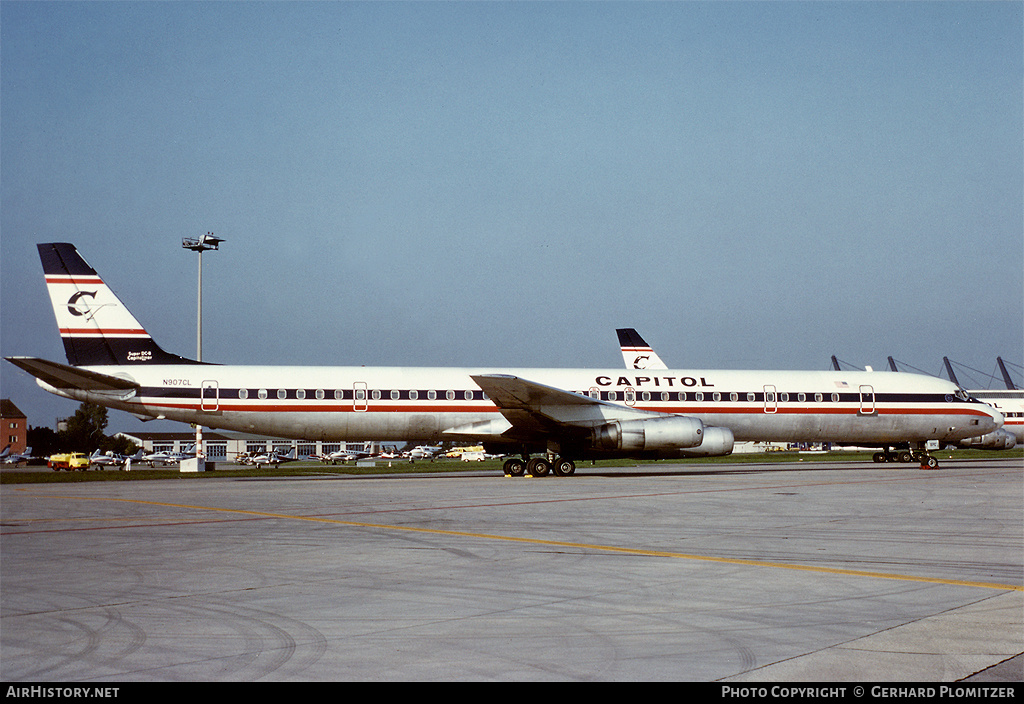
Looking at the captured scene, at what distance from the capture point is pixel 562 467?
2705cm

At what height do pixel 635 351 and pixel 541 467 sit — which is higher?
pixel 635 351

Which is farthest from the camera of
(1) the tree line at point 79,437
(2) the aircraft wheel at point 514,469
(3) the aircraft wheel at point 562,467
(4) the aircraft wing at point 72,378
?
(1) the tree line at point 79,437

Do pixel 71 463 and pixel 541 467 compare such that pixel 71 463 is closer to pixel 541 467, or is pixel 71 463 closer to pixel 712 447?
pixel 541 467

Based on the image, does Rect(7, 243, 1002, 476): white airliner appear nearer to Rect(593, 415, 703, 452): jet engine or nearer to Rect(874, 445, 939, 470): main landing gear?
Rect(593, 415, 703, 452): jet engine

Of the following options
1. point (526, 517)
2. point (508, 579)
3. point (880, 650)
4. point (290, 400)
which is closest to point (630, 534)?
point (526, 517)

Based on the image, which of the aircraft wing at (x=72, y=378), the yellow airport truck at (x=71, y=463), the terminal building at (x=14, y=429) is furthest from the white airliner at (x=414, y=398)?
the terminal building at (x=14, y=429)

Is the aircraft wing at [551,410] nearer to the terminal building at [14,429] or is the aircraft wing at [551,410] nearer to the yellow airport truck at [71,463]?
the yellow airport truck at [71,463]

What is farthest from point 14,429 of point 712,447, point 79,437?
point 712,447

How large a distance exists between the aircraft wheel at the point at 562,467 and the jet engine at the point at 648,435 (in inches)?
71.4

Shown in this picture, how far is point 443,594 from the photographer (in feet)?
23.5

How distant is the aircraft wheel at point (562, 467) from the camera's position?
2703cm

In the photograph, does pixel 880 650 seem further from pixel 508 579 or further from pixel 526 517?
pixel 526 517

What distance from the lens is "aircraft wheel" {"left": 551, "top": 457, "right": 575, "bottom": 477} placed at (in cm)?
2703

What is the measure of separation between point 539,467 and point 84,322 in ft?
46.8
